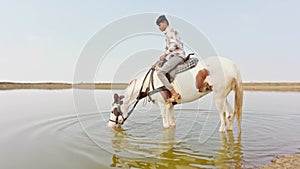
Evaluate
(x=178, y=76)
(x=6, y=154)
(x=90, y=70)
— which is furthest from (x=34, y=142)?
(x=178, y=76)

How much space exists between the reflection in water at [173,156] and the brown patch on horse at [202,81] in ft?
4.66

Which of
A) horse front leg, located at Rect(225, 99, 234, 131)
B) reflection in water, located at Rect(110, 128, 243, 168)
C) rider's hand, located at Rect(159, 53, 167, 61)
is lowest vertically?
reflection in water, located at Rect(110, 128, 243, 168)

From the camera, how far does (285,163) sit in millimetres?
4180

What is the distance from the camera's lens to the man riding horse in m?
6.50

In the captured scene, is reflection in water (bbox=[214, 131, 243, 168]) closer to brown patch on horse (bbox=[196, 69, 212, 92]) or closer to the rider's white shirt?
brown patch on horse (bbox=[196, 69, 212, 92])

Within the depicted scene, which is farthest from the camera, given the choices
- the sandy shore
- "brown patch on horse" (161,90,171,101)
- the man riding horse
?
"brown patch on horse" (161,90,171,101)

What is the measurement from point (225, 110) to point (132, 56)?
3.06 m

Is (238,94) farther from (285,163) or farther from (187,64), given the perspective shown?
(285,163)

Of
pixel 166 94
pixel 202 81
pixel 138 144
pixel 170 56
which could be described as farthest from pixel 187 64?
pixel 138 144

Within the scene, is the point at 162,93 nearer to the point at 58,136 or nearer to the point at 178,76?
the point at 178,76

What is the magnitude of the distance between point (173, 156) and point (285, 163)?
188 centimetres

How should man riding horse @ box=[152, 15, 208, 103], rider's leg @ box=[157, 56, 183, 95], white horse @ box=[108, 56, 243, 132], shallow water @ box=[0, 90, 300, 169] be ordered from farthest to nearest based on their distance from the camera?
rider's leg @ box=[157, 56, 183, 95] → white horse @ box=[108, 56, 243, 132] → man riding horse @ box=[152, 15, 208, 103] → shallow water @ box=[0, 90, 300, 169]

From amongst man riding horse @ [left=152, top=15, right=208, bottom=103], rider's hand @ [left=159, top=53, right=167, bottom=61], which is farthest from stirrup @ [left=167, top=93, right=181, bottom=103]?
rider's hand @ [left=159, top=53, right=167, bottom=61]

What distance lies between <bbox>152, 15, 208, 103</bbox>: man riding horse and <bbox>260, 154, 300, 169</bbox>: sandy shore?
2759 millimetres
